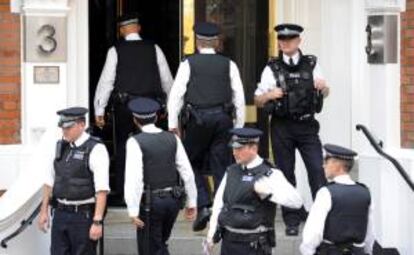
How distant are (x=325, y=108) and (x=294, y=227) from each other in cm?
175

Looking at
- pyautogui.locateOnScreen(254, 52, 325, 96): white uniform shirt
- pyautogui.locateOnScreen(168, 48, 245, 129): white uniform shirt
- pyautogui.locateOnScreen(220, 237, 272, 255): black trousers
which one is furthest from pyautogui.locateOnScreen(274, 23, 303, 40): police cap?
pyautogui.locateOnScreen(220, 237, 272, 255): black trousers

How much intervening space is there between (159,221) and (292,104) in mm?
1680

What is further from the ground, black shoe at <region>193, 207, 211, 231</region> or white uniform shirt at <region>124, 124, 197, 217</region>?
white uniform shirt at <region>124, 124, 197, 217</region>

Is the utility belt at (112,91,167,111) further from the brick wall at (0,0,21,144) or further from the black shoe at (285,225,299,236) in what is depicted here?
the black shoe at (285,225,299,236)

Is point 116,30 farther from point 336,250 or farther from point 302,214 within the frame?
point 336,250

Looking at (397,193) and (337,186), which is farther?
(397,193)

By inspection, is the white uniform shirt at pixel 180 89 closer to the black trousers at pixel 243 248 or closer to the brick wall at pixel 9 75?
the brick wall at pixel 9 75

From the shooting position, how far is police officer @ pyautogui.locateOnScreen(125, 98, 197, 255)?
800cm

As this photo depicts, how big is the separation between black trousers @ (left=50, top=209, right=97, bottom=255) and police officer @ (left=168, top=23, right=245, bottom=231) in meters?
1.34

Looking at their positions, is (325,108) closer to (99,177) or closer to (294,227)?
(294,227)

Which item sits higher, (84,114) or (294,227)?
(84,114)

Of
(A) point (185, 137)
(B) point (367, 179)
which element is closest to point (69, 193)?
(A) point (185, 137)

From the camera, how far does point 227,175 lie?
7531 mm

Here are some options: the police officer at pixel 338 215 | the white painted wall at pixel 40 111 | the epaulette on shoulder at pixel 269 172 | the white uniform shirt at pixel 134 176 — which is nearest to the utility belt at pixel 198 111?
the white uniform shirt at pixel 134 176
